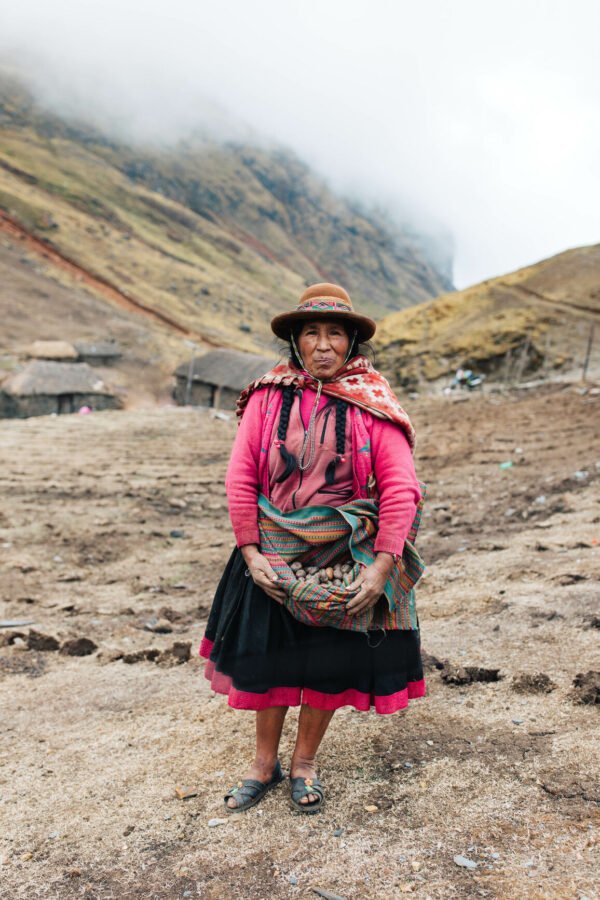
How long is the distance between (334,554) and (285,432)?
18.5 inches

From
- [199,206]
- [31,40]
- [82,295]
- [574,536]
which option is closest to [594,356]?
[574,536]

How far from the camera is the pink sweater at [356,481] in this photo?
219 centimetres

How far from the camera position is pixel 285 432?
7.71ft

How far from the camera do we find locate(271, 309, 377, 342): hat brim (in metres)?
2.34

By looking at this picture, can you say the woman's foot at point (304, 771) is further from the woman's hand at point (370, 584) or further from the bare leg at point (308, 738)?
the woman's hand at point (370, 584)

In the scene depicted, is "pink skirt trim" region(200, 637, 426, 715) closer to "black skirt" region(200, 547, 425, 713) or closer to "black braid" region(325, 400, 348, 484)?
"black skirt" region(200, 547, 425, 713)

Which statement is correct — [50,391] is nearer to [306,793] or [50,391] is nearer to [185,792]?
[185,792]

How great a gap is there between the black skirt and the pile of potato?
0.50 ft

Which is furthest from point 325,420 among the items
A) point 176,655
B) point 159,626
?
point 159,626

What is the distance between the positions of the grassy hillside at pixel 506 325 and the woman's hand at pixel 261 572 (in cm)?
1219

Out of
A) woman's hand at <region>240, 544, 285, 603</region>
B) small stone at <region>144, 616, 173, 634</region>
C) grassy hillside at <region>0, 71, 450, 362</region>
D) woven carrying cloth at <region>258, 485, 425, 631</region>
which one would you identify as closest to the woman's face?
woven carrying cloth at <region>258, 485, 425, 631</region>

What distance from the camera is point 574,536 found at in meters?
5.16

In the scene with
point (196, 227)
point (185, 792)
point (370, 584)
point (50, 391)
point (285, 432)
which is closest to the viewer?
point (370, 584)

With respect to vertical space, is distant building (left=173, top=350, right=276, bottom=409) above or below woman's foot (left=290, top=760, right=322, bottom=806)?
above
